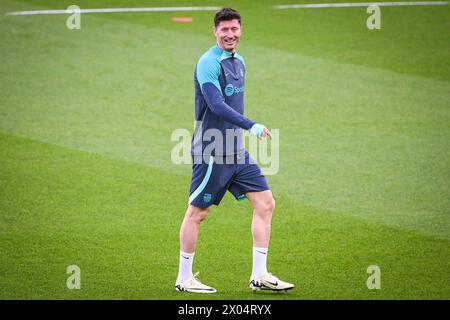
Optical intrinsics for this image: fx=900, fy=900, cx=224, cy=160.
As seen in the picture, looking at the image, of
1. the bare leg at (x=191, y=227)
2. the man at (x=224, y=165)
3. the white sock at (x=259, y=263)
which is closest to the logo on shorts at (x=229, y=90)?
the man at (x=224, y=165)

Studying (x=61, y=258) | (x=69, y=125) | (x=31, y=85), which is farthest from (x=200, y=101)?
(x=31, y=85)

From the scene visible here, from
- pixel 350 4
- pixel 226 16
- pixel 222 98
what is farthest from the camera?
pixel 350 4

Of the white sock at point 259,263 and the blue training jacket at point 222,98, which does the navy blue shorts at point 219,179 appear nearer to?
the blue training jacket at point 222,98

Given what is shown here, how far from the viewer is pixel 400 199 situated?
8469mm

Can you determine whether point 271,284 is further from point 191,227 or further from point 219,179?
point 219,179

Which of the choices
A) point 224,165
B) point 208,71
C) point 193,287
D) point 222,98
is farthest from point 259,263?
Result: point 208,71

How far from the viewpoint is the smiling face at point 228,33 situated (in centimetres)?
621

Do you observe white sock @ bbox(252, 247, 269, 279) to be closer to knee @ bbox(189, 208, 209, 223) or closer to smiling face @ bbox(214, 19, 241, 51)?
knee @ bbox(189, 208, 209, 223)

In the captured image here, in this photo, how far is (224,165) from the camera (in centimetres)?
634

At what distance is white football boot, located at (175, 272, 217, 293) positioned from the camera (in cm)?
639

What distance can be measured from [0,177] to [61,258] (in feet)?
7.19

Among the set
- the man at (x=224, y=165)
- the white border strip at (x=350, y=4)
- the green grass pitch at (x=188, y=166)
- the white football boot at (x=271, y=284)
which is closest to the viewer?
the man at (x=224, y=165)

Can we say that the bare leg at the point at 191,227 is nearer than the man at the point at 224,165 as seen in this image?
No

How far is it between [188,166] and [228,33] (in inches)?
135
